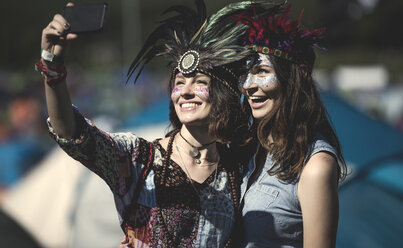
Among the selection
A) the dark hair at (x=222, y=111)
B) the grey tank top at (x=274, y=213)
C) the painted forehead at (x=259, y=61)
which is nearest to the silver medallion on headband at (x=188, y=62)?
the dark hair at (x=222, y=111)

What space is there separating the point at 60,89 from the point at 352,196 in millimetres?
3108

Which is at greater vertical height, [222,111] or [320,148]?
[222,111]

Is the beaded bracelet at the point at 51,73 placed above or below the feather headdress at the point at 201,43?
below

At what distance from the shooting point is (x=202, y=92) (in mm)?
2178

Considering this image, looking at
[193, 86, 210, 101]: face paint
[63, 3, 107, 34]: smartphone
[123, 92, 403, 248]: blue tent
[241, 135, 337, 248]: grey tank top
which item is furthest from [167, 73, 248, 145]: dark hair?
[123, 92, 403, 248]: blue tent

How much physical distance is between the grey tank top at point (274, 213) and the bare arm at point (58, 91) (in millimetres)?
922

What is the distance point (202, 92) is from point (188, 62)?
0.51 ft

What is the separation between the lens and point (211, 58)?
2195mm

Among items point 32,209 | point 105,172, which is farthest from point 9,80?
point 105,172

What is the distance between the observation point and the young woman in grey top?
2.06 m

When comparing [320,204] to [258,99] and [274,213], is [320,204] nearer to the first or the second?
[274,213]

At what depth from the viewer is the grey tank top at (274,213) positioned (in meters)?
2.07

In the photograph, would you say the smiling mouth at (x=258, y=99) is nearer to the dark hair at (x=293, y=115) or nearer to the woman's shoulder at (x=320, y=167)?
the dark hair at (x=293, y=115)

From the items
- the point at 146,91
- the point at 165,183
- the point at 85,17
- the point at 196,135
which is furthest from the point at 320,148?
the point at 146,91
